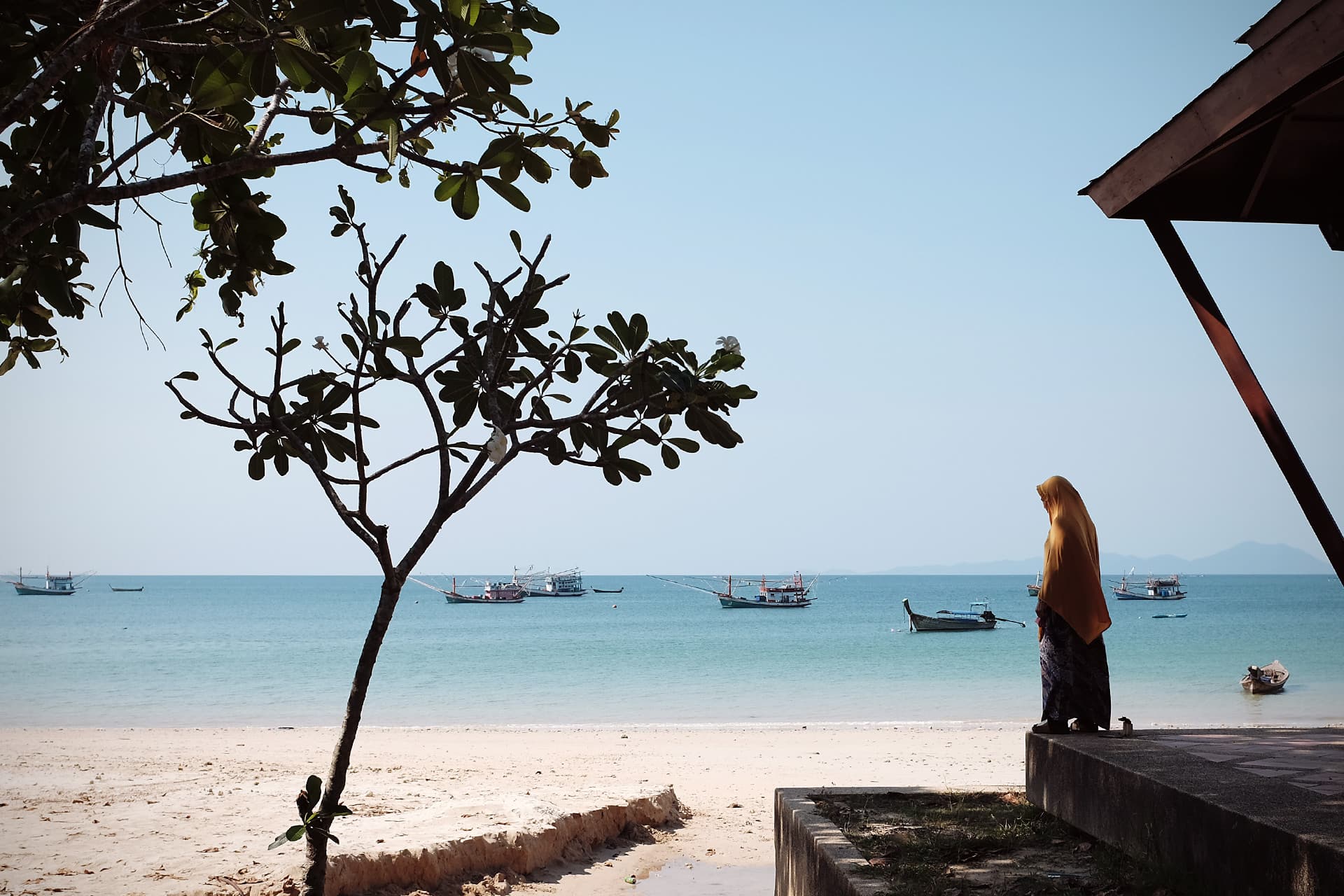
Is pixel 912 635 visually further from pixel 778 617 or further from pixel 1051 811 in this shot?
pixel 1051 811

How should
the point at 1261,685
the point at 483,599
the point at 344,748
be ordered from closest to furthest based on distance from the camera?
the point at 344,748
the point at 1261,685
the point at 483,599

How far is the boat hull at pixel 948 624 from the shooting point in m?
45.2

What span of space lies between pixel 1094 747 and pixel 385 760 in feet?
34.8

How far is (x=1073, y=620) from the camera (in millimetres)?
5121

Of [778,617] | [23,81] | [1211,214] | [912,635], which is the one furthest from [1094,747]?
[778,617]

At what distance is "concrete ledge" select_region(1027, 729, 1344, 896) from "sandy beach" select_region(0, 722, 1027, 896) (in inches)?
129

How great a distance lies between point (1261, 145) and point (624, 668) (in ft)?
104

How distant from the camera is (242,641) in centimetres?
4594

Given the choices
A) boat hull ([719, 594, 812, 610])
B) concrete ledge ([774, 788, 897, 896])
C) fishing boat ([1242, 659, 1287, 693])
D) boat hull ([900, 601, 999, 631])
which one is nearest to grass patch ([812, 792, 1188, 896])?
concrete ledge ([774, 788, 897, 896])

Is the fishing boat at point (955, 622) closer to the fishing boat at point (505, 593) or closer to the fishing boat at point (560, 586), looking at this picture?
the fishing boat at point (505, 593)

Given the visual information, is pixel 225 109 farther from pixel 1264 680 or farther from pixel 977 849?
pixel 1264 680

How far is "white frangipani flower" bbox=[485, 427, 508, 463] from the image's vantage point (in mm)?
3033

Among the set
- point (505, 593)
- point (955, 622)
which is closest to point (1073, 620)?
point (955, 622)

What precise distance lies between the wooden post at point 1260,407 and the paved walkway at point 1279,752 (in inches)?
32.8
